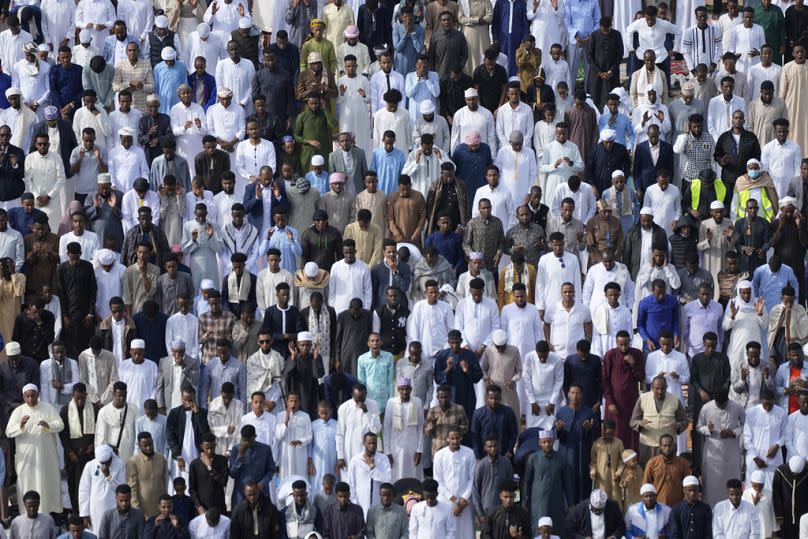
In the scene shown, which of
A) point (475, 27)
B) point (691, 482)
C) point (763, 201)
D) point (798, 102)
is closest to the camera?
point (691, 482)

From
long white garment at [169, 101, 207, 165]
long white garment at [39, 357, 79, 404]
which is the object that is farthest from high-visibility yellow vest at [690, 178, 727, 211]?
long white garment at [39, 357, 79, 404]

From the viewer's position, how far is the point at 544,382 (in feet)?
89.1

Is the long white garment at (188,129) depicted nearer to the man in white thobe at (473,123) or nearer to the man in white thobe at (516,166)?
the man in white thobe at (473,123)

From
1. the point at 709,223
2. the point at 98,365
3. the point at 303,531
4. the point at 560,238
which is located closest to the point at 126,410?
the point at 98,365

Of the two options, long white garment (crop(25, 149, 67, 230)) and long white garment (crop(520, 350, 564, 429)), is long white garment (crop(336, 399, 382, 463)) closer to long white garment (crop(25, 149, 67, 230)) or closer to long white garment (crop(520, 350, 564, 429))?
long white garment (crop(520, 350, 564, 429))

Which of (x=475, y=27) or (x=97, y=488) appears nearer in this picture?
(x=97, y=488)

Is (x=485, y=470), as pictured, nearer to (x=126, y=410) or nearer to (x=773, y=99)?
(x=126, y=410)

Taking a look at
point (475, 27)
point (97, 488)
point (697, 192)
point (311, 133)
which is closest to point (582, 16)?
point (475, 27)

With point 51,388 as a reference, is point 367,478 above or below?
below

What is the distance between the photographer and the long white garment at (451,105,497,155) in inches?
1229

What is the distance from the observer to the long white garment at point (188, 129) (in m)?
31.1

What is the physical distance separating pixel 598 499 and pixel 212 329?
4972 millimetres

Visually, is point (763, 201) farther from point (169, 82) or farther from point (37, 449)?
point (37, 449)

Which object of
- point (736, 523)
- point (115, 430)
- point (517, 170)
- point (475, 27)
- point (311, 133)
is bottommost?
point (736, 523)
